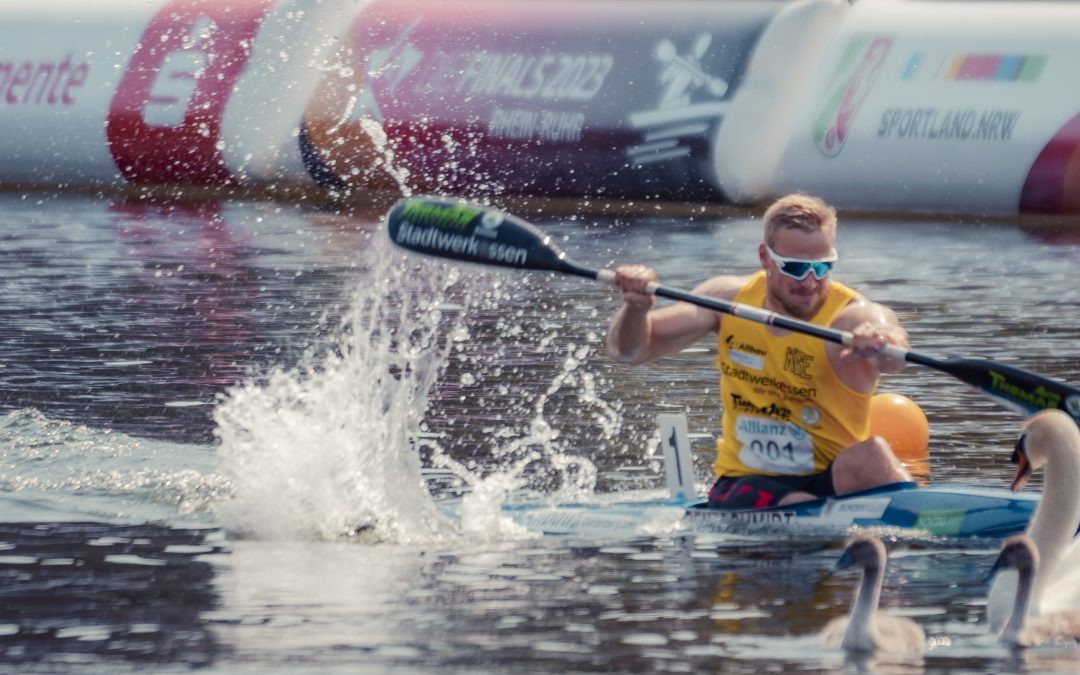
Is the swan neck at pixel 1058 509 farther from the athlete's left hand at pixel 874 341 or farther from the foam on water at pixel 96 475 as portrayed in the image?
the foam on water at pixel 96 475

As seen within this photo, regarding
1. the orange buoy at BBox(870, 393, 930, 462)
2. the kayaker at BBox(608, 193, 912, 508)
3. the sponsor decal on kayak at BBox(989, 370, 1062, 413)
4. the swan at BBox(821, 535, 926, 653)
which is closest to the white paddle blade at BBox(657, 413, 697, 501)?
the kayaker at BBox(608, 193, 912, 508)

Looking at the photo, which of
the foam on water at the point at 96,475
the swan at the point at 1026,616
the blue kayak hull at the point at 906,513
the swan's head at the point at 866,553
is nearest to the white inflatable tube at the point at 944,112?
the foam on water at the point at 96,475

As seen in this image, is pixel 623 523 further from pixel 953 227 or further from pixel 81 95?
pixel 81 95

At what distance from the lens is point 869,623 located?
585 cm

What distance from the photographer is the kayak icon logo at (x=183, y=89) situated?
23.3 meters

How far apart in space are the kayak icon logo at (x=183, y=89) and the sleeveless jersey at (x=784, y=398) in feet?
53.0

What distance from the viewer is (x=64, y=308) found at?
1470 cm

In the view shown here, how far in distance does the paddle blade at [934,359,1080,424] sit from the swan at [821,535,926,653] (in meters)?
1.32

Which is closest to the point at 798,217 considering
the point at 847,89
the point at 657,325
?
the point at 657,325

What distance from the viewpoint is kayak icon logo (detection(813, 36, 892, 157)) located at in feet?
65.6

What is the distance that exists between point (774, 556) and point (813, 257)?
110cm

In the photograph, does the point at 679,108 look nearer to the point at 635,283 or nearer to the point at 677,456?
the point at 677,456

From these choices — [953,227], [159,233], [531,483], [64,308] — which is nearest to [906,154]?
[953,227]

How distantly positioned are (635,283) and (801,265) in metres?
0.63
